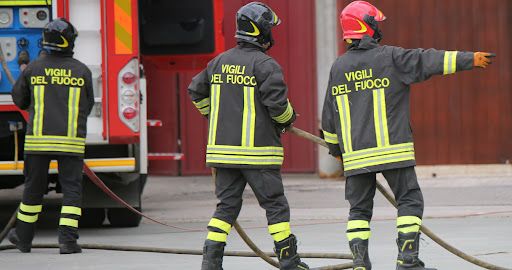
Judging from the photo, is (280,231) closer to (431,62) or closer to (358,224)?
(358,224)

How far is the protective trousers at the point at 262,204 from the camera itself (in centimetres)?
741

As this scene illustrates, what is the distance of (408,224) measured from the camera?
7.09 metres

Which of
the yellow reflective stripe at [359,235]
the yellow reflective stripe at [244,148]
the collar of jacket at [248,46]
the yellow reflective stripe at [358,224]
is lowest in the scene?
the yellow reflective stripe at [359,235]

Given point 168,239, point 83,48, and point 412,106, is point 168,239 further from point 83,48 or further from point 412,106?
point 412,106

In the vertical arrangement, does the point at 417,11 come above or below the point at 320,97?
above

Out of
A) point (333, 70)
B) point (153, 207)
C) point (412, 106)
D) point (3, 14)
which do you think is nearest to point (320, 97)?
point (412, 106)

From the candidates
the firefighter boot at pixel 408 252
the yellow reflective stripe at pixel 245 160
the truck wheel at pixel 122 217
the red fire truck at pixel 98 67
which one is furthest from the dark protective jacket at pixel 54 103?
the firefighter boot at pixel 408 252

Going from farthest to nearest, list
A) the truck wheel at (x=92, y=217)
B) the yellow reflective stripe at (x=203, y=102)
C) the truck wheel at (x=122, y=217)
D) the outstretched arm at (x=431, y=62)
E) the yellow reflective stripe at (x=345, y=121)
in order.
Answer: the truck wheel at (x=92, y=217), the truck wheel at (x=122, y=217), the yellow reflective stripe at (x=203, y=102), the yellow reflective stripe at (x=345, y=121), the outstretched arm at (x=431, y=62)

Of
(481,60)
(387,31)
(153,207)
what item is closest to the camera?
(481,60)

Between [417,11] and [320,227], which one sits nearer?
[320,227]

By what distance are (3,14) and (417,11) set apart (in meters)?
6.82

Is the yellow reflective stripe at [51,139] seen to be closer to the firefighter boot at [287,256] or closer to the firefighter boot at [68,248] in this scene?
the firefighter boot at [68,248]

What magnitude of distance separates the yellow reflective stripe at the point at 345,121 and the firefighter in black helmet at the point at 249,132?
0.34m

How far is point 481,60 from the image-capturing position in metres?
6.93
